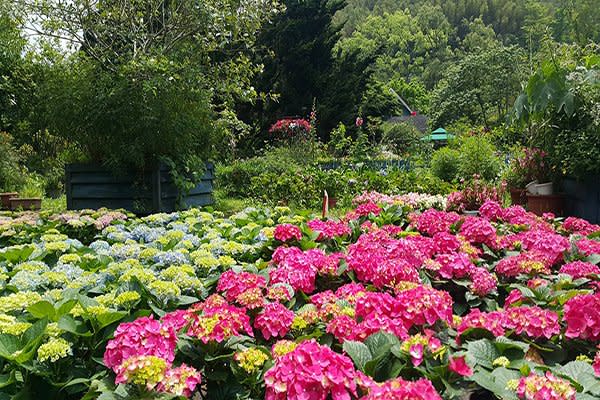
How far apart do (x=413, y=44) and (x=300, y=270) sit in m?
56.2

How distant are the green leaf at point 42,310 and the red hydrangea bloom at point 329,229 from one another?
49.9 inches

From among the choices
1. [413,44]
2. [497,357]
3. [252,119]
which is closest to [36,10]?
[497,357]

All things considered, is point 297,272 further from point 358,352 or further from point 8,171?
point 8,171

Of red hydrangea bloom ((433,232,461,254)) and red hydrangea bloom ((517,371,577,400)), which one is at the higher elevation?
red hydrangea bloom ((433,232,461,254))

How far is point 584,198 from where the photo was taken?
488 cm

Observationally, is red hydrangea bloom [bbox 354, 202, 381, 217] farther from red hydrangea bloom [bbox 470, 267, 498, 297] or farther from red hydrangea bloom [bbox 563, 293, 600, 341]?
red hydrangea bloom [bbox 563, 293, 600, 341]

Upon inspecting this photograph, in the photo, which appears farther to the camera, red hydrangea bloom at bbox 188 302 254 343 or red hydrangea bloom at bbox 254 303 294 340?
red hydrangea bloom at bbox 254 303 294 340

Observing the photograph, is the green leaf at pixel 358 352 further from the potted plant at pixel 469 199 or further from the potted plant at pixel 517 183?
the potted plant at pixel 517 183

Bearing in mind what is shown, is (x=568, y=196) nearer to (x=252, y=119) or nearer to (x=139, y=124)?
(x=139, y=124)

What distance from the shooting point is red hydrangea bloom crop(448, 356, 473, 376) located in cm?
101

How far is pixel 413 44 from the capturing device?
2125 inches

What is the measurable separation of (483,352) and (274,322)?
0.49m

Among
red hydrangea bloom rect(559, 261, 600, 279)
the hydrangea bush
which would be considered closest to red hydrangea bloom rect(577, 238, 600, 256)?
the hydrangea bush

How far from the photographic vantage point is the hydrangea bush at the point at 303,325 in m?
0.98
